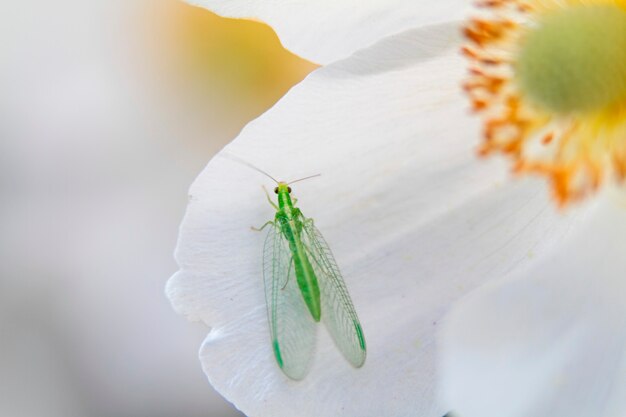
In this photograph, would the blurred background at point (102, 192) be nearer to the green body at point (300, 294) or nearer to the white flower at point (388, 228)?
the green body at point (300, 294)

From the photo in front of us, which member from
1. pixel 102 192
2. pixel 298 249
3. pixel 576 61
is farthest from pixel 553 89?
pixel 102 192

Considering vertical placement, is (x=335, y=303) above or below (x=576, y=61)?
below

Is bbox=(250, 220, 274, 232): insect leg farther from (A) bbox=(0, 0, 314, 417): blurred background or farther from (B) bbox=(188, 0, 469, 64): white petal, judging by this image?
(A) bbox=(0, 0, 314, 417): blurred background

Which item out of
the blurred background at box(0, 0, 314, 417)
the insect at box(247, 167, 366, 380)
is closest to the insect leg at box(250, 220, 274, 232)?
the insect at box(247, 167, 366, 380)

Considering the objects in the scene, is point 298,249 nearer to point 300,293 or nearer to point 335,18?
point 300,293

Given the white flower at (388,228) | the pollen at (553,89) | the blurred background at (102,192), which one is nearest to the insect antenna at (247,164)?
the white flower at (388,228)

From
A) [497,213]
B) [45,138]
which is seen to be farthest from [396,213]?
[45,138]
